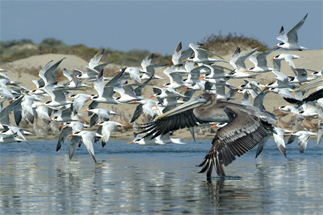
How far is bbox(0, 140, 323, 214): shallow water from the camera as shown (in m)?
7.84

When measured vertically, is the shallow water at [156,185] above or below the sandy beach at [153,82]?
below

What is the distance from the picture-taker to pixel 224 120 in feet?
35.9

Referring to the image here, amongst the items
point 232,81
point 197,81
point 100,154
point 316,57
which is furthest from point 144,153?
point 316,57

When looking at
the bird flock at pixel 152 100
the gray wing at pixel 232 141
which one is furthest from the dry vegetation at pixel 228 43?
the gray wing at pixel 232 141

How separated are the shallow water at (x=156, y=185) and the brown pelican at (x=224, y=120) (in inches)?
21.1

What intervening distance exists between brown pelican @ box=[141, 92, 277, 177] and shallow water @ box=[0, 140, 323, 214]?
0.53 metres

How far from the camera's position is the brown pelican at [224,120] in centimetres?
911

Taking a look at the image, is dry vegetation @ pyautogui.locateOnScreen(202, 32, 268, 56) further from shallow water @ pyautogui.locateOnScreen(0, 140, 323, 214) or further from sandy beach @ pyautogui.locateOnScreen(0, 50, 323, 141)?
shallow water @ pyautogui.locateOnScreen(0, 140, 323, 214)

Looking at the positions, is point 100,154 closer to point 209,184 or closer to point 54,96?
point 54,96

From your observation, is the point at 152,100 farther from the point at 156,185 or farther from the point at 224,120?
the point at 156,185

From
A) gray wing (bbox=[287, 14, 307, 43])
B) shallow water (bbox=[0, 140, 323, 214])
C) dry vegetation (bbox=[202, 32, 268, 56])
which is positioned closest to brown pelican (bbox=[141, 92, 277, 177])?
shallow water (bbox=[0, 140, 323, 214])

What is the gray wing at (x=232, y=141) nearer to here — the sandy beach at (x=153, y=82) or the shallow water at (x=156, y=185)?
the shallow water at (x=156, y=185)

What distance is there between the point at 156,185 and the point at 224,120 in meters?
1.97

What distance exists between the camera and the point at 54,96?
58.1 feet
